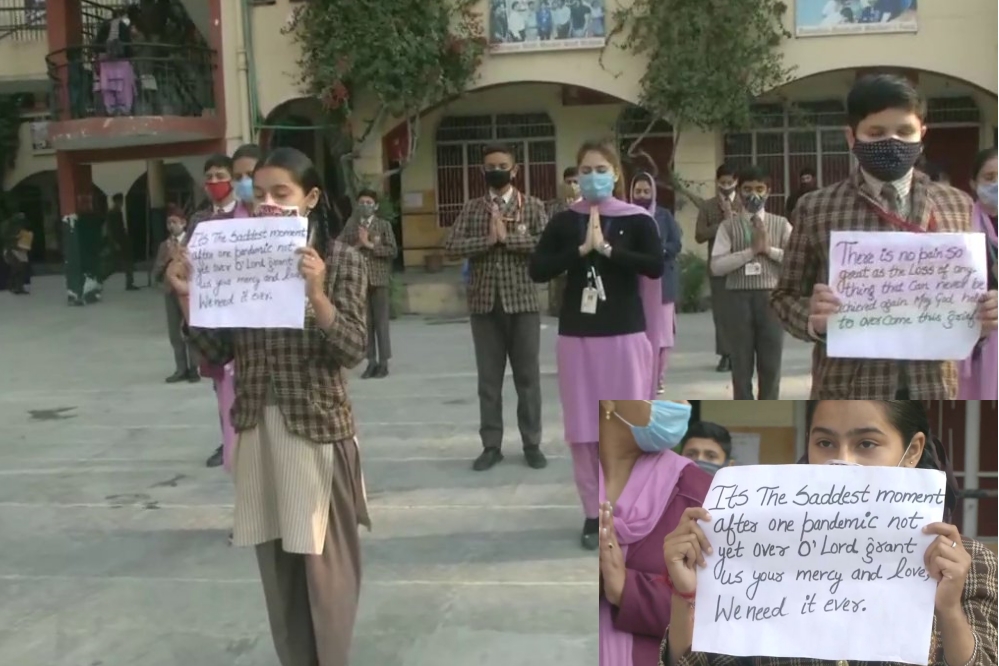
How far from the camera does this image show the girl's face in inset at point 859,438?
75.3 inches

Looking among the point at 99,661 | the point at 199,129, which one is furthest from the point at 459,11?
the point at 99,661

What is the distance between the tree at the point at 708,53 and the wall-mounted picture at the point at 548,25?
35 cm

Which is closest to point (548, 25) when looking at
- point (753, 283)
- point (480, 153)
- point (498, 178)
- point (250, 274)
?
point (480, 153)

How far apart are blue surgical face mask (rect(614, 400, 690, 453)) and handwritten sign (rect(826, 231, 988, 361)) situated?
2.52 ft

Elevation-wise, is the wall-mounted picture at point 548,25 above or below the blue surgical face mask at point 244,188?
above

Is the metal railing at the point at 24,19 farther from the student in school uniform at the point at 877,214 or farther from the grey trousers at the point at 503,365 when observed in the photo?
the student in school uniform at the point at 877,214

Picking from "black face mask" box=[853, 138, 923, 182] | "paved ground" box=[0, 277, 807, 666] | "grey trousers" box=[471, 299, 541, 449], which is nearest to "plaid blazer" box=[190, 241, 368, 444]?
"paved ground" box=[0, 277, 807, 666]

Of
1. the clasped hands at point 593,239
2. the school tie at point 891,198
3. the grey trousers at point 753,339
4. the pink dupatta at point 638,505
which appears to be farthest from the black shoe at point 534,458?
the pink dupatta at point 638,505

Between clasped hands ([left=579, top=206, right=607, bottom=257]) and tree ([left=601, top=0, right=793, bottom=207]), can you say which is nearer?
clasped hands ([left=579, top=206, right=607, bottom=257])

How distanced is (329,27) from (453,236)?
9877 mm

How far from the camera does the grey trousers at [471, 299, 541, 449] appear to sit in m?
6.26

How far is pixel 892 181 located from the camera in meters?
2.68

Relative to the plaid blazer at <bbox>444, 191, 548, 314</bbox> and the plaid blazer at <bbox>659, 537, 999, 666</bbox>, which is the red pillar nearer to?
the plaid blazer at <bbox>444, 191, 548, 314</bbox>

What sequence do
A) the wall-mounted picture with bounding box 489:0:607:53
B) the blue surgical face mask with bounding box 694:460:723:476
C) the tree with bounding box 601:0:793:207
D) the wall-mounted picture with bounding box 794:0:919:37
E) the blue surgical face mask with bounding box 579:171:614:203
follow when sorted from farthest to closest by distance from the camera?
the wall-mounted picture with bounding box 489:0:607:53, the tree with bounding box 601:0:793:207, the wall-mounted picture with bounding box 794:0:919:37, the blue surgical face mask with bounding box 579:171:614:203, the blue surgical face mask with bounding box 694:460:723:476
